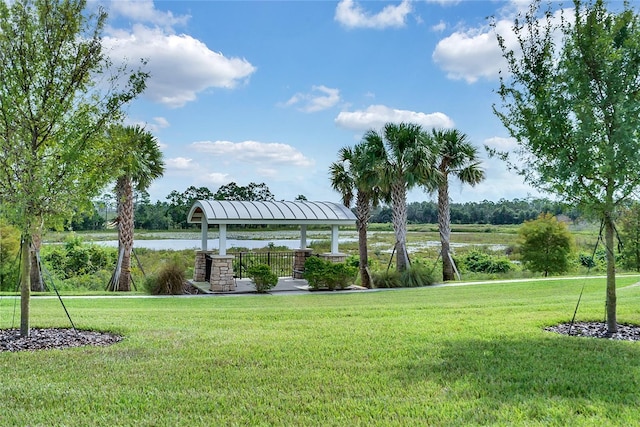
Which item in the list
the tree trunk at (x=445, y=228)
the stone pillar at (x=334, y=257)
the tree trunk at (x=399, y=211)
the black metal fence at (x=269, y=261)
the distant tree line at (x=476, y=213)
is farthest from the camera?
the distant tree line at (x=476, y=213)

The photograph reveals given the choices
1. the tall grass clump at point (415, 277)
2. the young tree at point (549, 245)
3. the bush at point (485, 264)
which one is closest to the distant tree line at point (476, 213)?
the bush at point (485, 264)

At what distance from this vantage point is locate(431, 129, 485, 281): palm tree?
68.7 feet

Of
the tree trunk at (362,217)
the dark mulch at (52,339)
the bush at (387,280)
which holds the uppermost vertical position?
the tree trunk at (362,217)

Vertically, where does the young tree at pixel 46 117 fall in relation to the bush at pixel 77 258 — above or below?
above

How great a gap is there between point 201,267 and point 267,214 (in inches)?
142

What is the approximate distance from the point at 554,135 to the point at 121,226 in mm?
17072

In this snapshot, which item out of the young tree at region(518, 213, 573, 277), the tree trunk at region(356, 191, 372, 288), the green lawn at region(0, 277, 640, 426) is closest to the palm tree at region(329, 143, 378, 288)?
the tree trunk at region(356, 191, 372, 288)

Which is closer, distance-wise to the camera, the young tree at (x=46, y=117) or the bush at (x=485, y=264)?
the young tree at (x=46, y=117)

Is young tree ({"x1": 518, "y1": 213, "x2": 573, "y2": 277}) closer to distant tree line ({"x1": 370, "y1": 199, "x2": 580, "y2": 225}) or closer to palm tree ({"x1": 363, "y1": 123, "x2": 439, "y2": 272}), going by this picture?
palm tree ({"x1": 363, "y1": 123, "x2": 439, "y2": 272})

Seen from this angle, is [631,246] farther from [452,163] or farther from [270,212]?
[270,212]

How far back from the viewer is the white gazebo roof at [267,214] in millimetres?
16797

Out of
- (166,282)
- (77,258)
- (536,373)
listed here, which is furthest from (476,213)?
(536,373)

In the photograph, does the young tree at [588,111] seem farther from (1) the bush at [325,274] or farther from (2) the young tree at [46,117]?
(1) the bush at [325,274]

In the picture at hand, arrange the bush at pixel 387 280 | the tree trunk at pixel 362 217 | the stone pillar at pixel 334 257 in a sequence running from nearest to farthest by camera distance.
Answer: the bush at pixel 387 280, the stone pillar at pixel 334 257, the tree trunk at pixel 362 217
